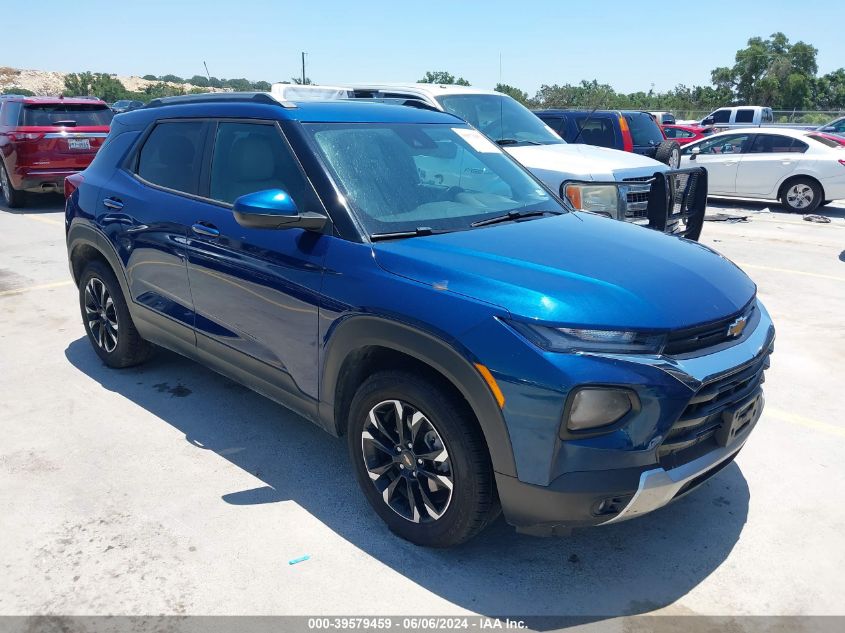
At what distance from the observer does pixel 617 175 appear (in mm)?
7094

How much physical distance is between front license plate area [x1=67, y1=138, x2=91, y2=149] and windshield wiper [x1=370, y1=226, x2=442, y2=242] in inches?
419

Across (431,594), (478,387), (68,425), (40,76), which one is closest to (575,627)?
(431,594)

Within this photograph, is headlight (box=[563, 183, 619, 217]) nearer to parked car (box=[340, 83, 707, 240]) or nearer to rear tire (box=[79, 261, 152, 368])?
parked car (box=[340, 83, 707, 240])

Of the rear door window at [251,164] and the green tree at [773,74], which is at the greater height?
the green tree at [773,74]

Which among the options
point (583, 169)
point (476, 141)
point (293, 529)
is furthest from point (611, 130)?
point (293, 529)

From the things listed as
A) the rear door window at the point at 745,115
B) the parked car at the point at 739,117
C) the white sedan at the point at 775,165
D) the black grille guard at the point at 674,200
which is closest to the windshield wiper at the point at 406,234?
the black grille guard at the point at 674,200

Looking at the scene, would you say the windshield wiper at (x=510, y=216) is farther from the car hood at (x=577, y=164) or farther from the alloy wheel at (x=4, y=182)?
the alloy wheel at (x=4, y=182)

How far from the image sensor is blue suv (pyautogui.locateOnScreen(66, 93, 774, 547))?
258 cm

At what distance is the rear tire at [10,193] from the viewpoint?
12.3 metres

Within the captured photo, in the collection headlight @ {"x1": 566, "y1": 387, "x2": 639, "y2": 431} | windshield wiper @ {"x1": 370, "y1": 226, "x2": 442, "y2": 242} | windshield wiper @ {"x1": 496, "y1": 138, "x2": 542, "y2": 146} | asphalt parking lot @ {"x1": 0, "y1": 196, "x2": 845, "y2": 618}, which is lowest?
asphalt parking lot @ {"x1": 0, "y1": 196, "x2": 845, "y2": 618}

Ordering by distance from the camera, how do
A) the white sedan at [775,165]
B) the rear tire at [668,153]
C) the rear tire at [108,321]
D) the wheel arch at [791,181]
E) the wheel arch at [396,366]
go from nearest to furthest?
the wheel arch at [396,366], the rear tire at [108,321], the rear tire at [668,153], the white sedan at [775,165], the wheel arch at [791,181]

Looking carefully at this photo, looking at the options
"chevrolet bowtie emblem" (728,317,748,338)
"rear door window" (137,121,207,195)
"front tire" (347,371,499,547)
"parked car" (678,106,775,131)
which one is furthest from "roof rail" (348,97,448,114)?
"parked car" (678,106,775,131)

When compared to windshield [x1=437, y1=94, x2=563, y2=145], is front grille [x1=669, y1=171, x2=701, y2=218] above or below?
below

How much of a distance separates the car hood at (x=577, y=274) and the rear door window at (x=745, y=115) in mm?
26619
